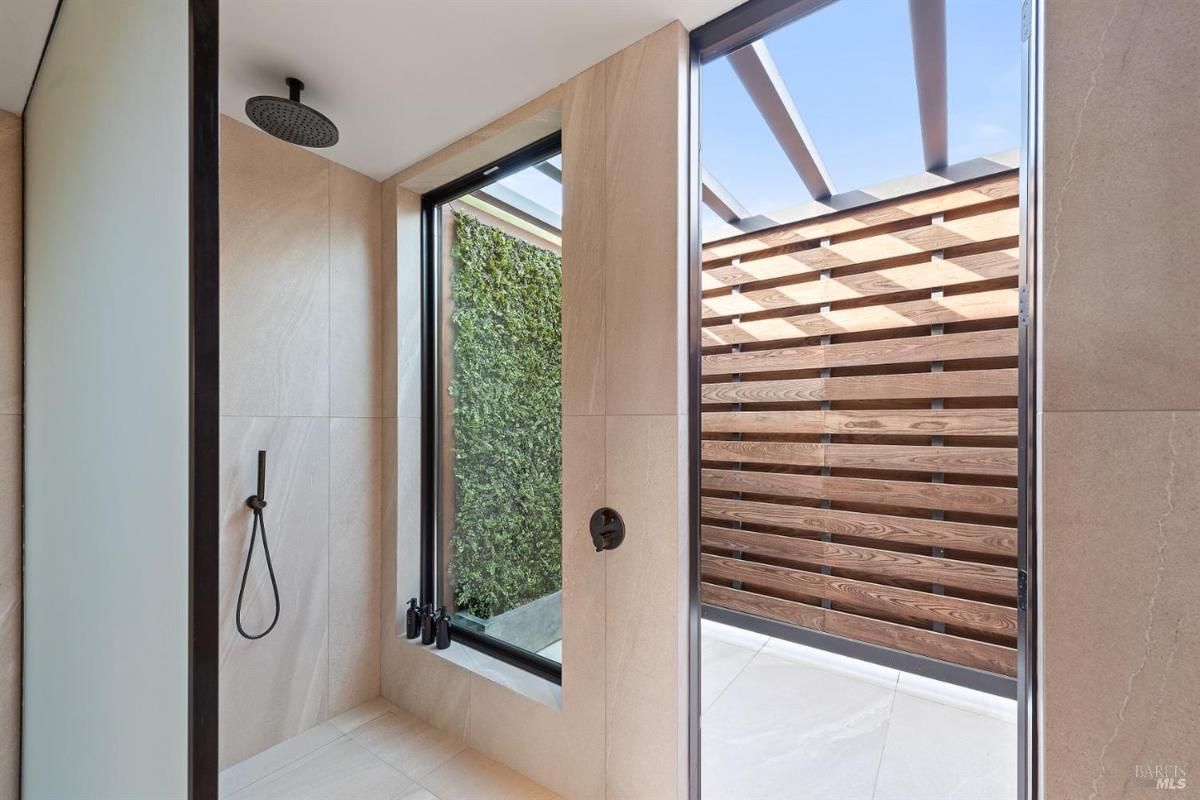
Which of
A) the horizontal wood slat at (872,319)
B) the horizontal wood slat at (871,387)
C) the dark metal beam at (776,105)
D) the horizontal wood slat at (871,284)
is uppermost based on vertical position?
the dark metal beam at (776,105)


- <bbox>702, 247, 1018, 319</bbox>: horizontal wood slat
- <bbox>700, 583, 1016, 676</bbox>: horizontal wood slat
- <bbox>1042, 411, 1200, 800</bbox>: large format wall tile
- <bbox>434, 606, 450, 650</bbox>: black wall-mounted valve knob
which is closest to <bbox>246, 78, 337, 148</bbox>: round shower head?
<bbox>702, 247, 1018, 319</bbox>: horizontal wood slat

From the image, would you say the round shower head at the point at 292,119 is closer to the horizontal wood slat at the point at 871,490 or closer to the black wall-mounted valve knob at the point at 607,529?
the black wall-mounted valve knob at the point at 607,529

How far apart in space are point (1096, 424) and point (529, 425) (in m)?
1.42

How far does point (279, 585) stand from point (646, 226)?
170 cm

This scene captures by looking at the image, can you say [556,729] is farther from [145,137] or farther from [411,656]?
[145,137]

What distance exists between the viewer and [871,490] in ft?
7.40

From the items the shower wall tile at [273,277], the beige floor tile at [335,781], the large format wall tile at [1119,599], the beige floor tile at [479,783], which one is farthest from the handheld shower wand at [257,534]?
the large format wall tile at [1119,599]

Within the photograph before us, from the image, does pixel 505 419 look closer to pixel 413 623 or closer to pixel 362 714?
pixel 413 623

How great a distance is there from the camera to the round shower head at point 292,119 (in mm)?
1351

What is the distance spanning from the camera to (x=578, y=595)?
4.67 feet

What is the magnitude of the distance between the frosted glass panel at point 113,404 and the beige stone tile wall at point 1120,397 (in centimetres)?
118

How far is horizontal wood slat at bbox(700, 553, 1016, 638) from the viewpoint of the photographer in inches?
71.2

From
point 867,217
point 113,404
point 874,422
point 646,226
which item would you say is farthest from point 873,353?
point 113,404

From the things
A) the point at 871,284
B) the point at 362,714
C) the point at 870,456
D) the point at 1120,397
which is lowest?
the point at 362,714
